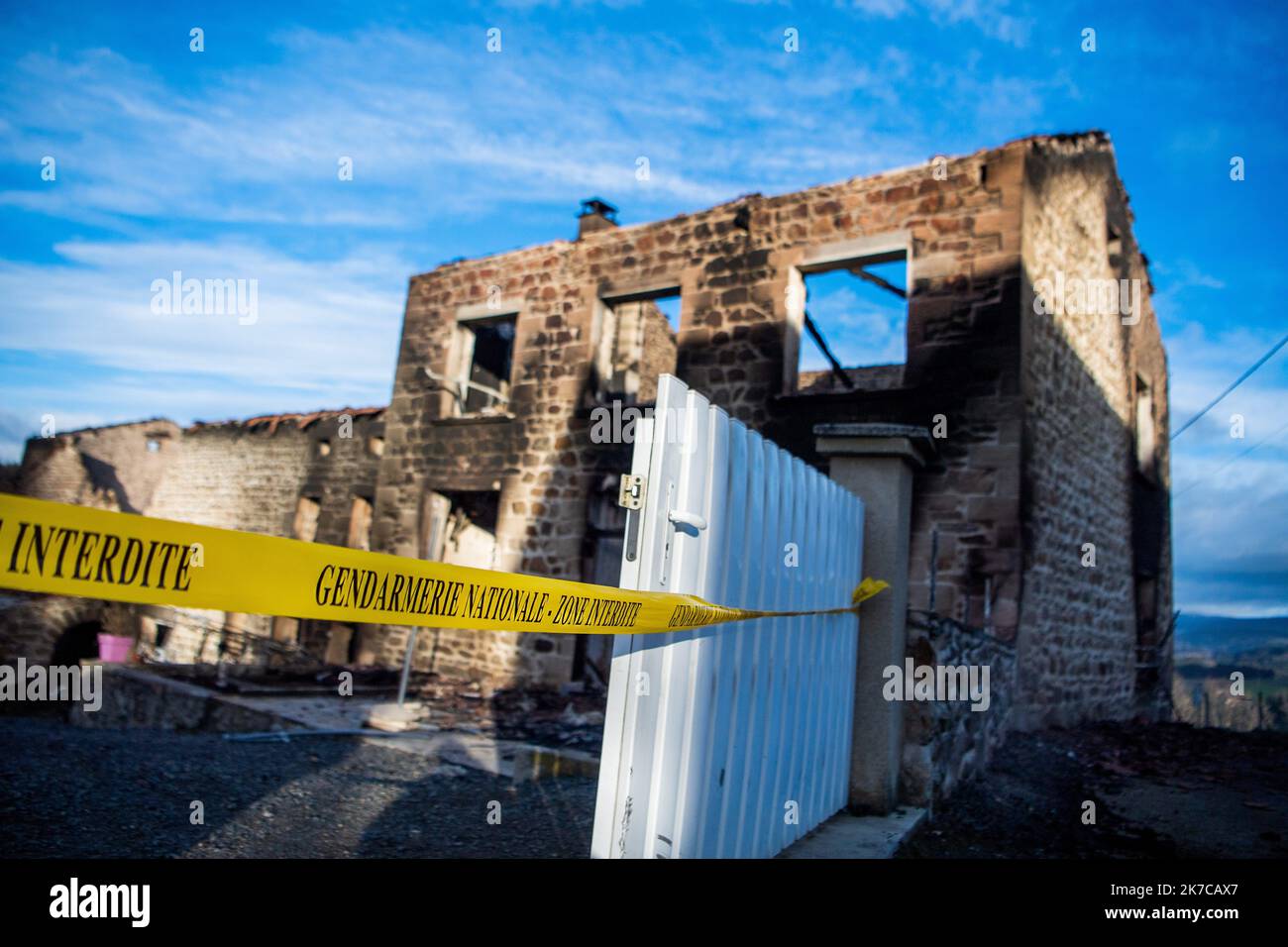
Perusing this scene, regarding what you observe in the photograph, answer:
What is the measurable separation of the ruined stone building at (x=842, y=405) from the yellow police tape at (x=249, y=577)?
2.96 metres

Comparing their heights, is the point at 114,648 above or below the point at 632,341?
below

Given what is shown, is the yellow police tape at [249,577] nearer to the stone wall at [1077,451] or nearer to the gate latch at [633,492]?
the gate latch at [633,492]

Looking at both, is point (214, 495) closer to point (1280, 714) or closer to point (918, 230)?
point (918, 230)

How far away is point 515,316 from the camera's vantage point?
11.1m

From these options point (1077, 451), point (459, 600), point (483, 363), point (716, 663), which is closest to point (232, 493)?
point (483, 363)

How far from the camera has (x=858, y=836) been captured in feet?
11.1

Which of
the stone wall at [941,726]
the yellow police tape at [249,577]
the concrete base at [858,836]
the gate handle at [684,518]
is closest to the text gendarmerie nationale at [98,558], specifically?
the yellow police tape at [249,577]

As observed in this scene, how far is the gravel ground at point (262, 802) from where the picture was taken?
3.47m

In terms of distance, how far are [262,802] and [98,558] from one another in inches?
143

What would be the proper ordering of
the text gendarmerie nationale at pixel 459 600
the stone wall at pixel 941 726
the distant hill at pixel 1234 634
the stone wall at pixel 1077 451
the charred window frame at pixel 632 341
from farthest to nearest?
the distant hill at pixel 1234 634
the charred window frame at pixel 632 341
the stone wall at pixel 1077 451
the stone wall at pixel 941 726
the text gendarmerie nationale at pixel 459 600

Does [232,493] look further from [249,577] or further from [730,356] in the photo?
[249,577]

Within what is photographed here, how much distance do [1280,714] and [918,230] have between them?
12.1 meters

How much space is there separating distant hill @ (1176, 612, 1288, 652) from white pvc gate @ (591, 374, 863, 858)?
2145 inches
